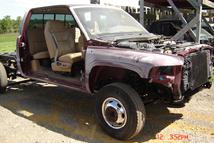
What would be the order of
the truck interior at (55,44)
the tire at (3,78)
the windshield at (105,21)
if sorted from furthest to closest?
the tire at (3,78)
the truck interior at (55,44)
the windshield at (105,21)

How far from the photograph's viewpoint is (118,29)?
594 centimetres

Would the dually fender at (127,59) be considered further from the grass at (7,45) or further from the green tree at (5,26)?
the green tree at (5,26)

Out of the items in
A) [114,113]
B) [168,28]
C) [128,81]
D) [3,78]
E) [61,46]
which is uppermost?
[168,28]

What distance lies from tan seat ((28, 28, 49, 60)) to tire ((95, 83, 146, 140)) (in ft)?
7.92

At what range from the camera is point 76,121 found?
559 centimetres

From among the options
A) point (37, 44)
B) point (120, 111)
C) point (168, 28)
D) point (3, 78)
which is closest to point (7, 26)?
point (168, 28)

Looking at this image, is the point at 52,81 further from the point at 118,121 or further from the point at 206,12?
the point at 206,12

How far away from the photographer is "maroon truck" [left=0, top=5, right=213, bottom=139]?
4.53 m

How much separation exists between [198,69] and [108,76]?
1393 mm

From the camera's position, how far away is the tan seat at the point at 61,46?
6137 millimetres

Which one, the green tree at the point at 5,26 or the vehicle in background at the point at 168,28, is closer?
the vehicle in background at the point at 168,28

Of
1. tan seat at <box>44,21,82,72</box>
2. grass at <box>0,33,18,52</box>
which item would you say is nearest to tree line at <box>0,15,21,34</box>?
grass at <box>0,33,18,52</box>
